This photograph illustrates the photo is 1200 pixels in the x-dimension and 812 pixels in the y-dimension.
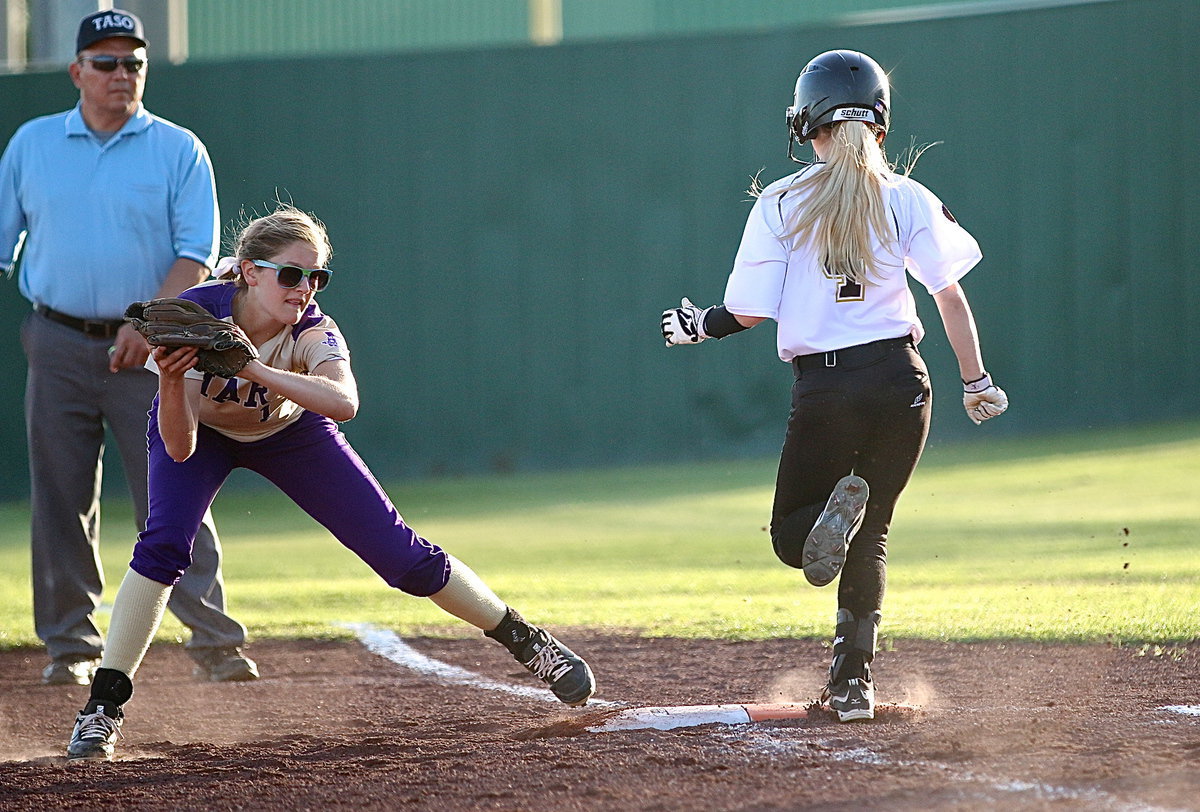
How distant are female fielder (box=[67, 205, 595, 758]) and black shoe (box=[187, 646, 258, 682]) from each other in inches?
54.1

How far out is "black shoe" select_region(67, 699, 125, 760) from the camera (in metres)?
4.26

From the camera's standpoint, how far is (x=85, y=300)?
229 inches

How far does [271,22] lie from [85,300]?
49.8 ft

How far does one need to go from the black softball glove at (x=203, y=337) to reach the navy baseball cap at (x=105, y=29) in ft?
7.29

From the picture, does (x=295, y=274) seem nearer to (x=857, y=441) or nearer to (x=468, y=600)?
(x=468, y=600)

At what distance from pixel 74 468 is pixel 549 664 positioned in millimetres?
2317

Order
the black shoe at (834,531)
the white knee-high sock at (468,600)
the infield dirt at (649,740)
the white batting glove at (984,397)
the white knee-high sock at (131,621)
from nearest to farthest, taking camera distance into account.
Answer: the infield dirt at (649,740)
the black shoe at (834,531)
the white knee-high sock at (131,621)
the white batting glove at (984,397)
the white knee-high sock at (468,600)

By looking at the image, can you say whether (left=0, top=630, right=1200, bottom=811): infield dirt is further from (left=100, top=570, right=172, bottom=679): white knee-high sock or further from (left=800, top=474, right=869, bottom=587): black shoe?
(left=800, top=474, right=869, bottom=587): black shoe

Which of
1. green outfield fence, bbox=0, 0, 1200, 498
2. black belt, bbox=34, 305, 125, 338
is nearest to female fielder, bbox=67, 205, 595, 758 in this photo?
black belt, bbox=34, 305, 125, 338

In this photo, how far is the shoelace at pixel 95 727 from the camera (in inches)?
168

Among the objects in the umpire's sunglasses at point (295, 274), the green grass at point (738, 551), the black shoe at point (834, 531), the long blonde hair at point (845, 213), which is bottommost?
the green grass at point (738, 551)

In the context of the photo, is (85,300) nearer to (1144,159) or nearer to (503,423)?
(503,423)

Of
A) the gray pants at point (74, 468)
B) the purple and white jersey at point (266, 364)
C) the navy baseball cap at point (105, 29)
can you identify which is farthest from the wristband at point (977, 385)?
the navy baseball cap at point (105, 29)

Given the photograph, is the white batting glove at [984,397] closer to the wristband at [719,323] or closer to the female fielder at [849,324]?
the female fielder at [849,324]
